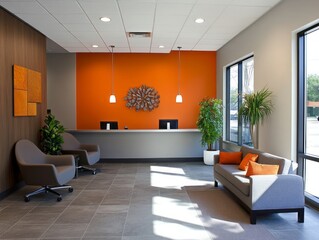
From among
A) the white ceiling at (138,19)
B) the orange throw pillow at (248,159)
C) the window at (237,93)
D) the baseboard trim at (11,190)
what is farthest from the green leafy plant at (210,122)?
the baseboard trim at (11,190)

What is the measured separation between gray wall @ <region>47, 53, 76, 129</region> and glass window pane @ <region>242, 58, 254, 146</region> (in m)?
4.85

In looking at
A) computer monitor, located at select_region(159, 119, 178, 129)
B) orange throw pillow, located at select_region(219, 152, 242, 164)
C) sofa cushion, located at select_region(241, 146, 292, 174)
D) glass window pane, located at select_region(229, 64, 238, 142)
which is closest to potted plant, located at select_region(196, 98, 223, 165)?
glass window pane, located at select_region(229, 64, 238, 142)

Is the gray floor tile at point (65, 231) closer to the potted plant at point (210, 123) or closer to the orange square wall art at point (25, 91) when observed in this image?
the orange square wall art at point (25, 91)

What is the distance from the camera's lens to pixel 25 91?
5.35 metres

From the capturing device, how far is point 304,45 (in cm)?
428

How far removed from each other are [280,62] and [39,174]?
431 cm

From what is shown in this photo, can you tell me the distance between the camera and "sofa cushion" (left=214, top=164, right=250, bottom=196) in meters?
3.77

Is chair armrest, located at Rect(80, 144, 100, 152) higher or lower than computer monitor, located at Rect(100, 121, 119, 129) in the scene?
lower

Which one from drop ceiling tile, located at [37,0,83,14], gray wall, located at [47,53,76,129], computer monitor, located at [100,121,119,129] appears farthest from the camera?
gray wall, located at [47,53,76,129]

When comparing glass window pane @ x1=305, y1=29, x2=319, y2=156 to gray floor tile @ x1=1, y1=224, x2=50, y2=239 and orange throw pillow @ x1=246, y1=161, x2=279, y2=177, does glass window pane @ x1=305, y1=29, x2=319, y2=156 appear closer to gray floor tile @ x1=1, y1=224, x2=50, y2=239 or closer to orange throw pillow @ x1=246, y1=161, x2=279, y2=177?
orange throw pillow @ x1=246, y1=161, x2=279, y2=177

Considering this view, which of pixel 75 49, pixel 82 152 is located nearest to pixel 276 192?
pixel 82 152

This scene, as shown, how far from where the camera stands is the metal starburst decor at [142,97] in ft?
27.5

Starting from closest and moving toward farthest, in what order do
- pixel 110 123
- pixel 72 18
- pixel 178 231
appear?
1. pixel 178 231
2. pixel 72 18
3. pixel 110 123

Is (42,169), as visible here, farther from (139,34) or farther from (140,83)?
(140,83)
